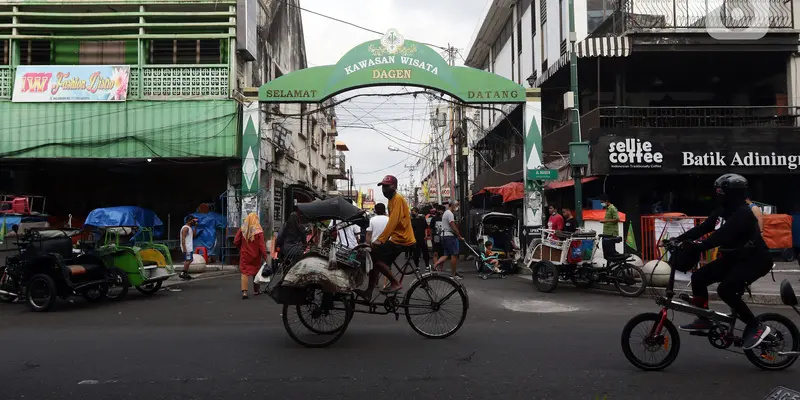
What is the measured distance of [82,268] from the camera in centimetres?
981

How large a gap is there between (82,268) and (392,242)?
601 centimetres

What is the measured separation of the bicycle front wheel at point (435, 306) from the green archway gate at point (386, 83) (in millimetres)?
11790

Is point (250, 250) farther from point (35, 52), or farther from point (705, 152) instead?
point (35, 52)

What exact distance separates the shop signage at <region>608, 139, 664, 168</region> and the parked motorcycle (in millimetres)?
13155

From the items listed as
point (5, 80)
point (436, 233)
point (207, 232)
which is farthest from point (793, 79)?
point (5, 80)

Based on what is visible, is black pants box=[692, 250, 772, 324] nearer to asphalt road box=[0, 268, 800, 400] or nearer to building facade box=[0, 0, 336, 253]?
asphalt road box=[0, 268, 800, 400]

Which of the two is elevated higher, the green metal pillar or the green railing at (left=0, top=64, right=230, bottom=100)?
the green railing at (left=0, top=64, right=230, bottom=100)

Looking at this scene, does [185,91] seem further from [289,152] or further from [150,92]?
[289,152]

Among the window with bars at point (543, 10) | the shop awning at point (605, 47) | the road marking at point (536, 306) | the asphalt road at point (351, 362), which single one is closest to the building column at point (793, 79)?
the shop awning at point (605, 47)

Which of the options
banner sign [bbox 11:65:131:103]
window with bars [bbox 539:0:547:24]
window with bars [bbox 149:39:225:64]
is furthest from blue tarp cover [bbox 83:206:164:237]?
window with bars [bbox 539:0:547:24]

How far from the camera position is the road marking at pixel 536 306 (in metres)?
9.45

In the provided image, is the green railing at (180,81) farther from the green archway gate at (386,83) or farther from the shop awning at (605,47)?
the shop awning at (605,47)

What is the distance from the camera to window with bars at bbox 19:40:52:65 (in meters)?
19.2

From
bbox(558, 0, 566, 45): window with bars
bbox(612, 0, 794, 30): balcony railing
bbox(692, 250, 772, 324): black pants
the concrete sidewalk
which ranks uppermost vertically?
bbox(558, 0, 566, 45): window with bars
